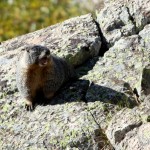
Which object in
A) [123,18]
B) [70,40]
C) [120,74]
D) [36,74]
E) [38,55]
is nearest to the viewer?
[38,55]

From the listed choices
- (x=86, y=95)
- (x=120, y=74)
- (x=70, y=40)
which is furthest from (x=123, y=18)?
(x=86, y=95)

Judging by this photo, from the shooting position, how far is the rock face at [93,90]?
11336mm

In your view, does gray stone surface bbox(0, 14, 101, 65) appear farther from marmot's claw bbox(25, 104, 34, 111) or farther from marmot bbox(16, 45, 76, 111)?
marmot's claw bbox(25, 104, 34, 111)

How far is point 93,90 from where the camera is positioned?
1262 centimetres

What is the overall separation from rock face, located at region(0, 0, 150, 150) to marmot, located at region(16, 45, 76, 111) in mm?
236

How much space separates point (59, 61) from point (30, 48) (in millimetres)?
891

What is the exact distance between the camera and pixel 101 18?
1447 centimetres

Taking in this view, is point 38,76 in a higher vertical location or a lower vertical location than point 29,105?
higher

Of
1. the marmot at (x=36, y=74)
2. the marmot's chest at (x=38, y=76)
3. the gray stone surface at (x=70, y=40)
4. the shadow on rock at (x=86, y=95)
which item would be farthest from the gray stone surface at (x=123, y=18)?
the marmot's chest at (x=38, y=76)

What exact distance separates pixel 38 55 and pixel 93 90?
1296mm

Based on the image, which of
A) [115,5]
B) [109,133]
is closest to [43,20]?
[115,5]

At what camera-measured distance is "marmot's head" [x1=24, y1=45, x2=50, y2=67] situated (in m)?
12.1

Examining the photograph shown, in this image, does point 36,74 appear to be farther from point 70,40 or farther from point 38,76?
point 70,40

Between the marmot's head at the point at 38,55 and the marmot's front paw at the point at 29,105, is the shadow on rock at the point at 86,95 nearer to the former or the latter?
the marmot's front paw at the point at 29,105
